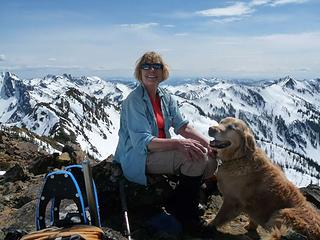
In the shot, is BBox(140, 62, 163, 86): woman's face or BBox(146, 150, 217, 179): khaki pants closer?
BBox(146, 150, 217, 179): khaki pants

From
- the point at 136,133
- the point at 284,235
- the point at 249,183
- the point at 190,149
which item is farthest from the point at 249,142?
the point at 136,133

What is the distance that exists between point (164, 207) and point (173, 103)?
2.41 metres

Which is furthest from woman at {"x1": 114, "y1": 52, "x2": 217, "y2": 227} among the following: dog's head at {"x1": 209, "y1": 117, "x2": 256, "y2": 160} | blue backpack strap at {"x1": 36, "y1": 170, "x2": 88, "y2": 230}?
blue backpack strap at {"x1": 36, "y1": 170, "x2": 88, "y2": 230}

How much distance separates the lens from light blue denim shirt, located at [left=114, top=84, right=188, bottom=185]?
8.80 metres

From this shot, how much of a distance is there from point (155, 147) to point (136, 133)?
49cm

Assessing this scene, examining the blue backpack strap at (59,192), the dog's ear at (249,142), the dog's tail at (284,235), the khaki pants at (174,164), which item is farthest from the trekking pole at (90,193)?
the dog's ear at (249,142)

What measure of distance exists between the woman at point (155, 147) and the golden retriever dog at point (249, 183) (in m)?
0.42

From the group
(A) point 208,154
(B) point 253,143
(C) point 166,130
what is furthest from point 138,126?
(B) point 253,143

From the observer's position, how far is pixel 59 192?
6605 mm

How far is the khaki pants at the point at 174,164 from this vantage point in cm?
880

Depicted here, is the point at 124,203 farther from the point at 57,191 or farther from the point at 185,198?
the point at 57,191

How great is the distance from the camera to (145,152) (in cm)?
882

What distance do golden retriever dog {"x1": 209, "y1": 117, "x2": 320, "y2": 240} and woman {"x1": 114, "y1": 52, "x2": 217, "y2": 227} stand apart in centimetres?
42

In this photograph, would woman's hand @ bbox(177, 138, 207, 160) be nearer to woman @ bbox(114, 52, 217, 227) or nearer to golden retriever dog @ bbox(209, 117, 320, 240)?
woman @ bbox(114, 52, 217, 227)
